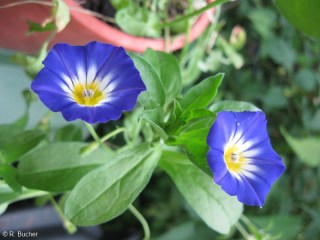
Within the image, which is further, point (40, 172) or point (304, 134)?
point (304, 134)

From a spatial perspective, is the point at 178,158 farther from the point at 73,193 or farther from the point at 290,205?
the point at 290,205

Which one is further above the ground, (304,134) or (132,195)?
(132,195)

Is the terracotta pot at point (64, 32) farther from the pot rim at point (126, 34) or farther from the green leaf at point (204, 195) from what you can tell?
the green leaf at point (204, 195)

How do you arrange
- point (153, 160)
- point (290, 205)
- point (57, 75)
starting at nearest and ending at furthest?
point (57, 75) → point (153, 160) → point (290, 205)

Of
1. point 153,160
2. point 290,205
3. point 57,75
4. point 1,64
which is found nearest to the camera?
point 57,75

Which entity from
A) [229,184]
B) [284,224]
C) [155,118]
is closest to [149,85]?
[155,118]

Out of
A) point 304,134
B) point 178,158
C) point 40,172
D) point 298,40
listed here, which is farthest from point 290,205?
point 40,172

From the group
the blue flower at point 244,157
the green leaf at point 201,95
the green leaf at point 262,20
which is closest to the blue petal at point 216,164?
the blue flower at point 244,157

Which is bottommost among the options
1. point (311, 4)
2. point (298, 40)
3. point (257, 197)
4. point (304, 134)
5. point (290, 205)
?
point (290, 205)
